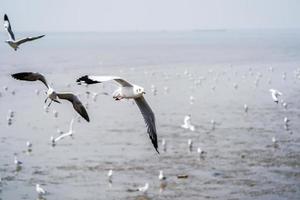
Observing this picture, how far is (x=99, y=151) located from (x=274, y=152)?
9.35 meters

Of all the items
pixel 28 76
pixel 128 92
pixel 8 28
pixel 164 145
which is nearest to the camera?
pixel 128 92

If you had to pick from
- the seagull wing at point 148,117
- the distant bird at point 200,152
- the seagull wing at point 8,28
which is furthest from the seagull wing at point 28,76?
the distant bird at point 200,152

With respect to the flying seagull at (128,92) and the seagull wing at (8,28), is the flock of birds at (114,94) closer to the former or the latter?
the flying seagull at (128,92)

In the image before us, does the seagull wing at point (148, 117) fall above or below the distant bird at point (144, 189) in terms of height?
above

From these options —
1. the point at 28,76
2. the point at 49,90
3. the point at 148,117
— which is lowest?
the point at 148,117

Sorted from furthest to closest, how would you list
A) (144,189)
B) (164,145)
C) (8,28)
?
(164,145) → (144,189) → (8,28)

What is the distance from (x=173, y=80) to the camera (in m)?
64.2

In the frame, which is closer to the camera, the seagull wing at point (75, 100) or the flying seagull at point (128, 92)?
the flying seagull at point (128, 92)

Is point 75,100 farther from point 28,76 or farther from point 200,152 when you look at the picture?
point 200,152

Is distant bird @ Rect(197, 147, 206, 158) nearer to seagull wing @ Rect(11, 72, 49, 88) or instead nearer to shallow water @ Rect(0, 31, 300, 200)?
shallow water @ Rect(0, 31, 300, 200)

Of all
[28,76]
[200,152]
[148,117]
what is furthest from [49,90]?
[200,152]

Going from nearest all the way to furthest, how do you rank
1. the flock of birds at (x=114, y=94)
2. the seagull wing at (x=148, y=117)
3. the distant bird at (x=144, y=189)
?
the flock of birds at (x=114, y=94), the seagull wing at (x=148, y=117), the distant bird at (x=144, y=189)

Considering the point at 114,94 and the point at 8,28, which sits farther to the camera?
the point at 8,28

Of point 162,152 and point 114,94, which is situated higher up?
point 114,94
